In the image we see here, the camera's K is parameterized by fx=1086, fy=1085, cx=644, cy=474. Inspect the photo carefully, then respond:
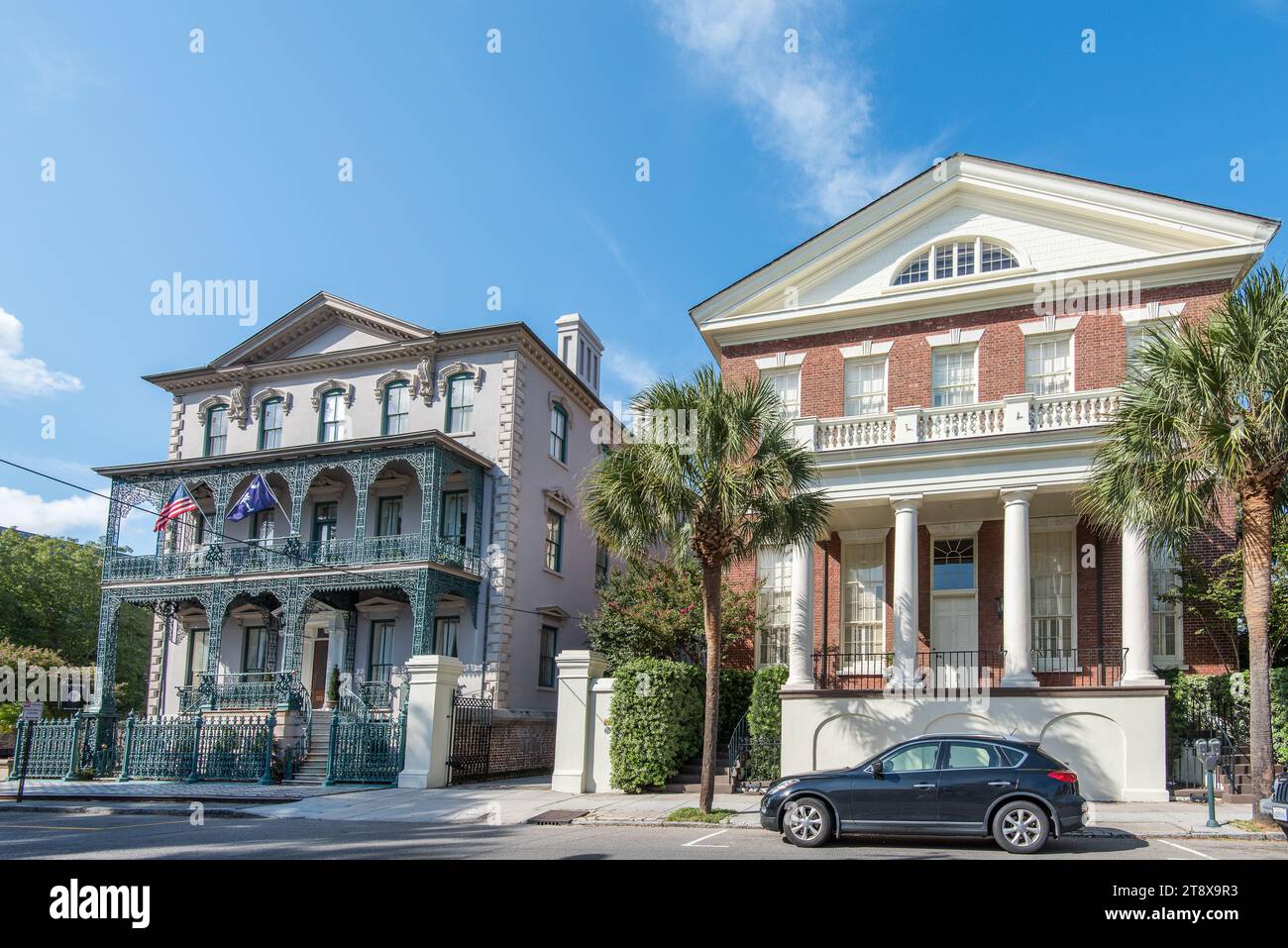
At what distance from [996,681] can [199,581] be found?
72.3 ft

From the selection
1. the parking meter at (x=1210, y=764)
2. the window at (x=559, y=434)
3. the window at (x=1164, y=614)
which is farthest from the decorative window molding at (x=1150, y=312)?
the window at (x=559, y=434)

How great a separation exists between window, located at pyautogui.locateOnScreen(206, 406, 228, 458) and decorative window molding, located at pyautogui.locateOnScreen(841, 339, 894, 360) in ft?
66.7

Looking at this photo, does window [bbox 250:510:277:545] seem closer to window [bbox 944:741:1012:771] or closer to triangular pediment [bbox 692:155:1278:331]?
triangular pediment [bbox 692:155:1278:331]

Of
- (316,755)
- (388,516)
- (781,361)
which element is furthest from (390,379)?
(781,361)

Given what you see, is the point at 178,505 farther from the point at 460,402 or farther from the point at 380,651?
the point at 460,402

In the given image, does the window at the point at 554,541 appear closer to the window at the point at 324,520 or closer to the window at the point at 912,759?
the window at the point at 324,520

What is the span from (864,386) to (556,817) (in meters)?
12.2

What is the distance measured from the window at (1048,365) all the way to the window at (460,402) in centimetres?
1555

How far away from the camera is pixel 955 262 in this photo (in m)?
24.3

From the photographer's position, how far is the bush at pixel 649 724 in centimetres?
2061

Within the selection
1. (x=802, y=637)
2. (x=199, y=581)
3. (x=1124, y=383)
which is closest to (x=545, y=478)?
(x=199, y=581)

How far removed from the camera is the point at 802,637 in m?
21.3

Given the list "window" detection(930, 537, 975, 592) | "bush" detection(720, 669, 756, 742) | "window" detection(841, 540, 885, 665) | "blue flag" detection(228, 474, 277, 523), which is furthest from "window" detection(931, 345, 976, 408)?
"blue flag" detection(228, 474, 277, 523)

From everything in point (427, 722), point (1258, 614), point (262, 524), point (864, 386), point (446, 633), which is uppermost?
point (864, 386)
